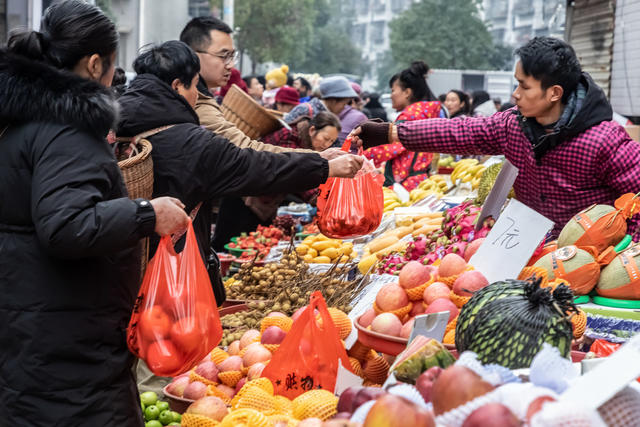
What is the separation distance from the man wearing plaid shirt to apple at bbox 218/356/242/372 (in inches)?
67.2

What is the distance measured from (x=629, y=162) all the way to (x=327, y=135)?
392 centimetres

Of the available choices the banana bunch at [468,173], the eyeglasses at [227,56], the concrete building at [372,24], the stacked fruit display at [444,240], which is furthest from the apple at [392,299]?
the concrete building at [372,24]

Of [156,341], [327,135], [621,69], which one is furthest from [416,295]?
[621,69]

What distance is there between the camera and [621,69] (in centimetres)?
995

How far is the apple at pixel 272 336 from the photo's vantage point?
303 centimetres

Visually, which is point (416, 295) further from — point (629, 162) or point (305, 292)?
point (305, 292)

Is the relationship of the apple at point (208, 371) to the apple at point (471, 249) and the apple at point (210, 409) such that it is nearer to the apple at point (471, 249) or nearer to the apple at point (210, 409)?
the apple at point (210, 409)

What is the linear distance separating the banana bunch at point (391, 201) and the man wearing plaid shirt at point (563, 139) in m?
2.83

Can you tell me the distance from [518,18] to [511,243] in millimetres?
77941

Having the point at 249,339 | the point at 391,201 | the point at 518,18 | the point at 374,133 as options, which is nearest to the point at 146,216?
the point at 249,339

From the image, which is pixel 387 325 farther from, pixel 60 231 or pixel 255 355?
pixel 60 231

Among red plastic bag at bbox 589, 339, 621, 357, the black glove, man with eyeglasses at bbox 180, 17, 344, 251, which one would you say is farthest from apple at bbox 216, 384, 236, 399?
the black glove

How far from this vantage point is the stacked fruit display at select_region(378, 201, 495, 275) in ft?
12.1

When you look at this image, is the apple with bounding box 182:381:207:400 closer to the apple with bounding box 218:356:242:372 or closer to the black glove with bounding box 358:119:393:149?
the apple with bounding box 218:356:242:372
